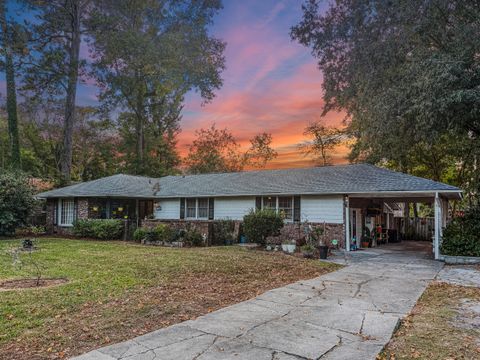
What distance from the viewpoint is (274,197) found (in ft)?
58.4

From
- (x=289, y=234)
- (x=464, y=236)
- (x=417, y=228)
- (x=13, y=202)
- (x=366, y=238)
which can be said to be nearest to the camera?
(x=464, y=236)

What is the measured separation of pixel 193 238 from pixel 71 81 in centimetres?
1689

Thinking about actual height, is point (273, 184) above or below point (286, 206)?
above

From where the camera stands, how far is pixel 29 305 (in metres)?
5.87

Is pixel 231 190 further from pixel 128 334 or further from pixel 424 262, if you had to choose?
pixel 128 334

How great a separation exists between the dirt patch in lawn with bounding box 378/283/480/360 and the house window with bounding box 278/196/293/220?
9.90 metres

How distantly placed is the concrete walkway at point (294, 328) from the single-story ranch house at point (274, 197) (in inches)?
282

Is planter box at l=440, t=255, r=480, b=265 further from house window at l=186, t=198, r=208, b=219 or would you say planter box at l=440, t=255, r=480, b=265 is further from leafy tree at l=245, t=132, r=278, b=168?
leafy tree at l=245, t=132, r=278, b=168

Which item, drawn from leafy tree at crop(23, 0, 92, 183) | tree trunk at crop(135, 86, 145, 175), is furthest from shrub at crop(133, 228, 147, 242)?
tree trunk at crop(135, 86, 145, 175)

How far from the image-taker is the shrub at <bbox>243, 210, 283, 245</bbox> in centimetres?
1464

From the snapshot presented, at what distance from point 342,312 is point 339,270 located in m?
4.75

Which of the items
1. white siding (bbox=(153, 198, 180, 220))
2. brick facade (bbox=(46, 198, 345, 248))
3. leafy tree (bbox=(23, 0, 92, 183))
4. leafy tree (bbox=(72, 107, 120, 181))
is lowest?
brick facade (bbox=(46, 198, 345, 248))

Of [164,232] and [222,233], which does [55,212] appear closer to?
[164,232]

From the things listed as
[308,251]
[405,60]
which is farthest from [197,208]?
[405,60]
